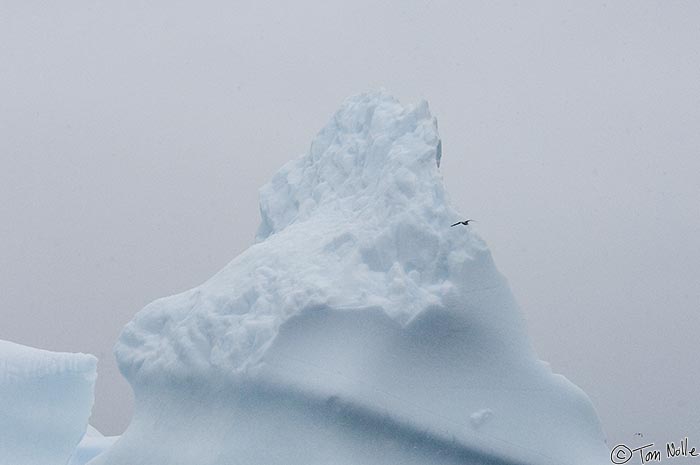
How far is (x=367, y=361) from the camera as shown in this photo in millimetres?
4055

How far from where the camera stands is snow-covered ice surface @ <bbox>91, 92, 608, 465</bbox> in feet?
13.2

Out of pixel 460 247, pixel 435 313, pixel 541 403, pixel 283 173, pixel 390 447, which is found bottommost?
pixel 390 447

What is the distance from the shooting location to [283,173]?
5.79m

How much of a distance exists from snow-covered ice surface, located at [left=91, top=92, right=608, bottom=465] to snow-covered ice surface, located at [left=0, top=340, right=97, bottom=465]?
2.86 feet

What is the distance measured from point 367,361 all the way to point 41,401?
2433 mm

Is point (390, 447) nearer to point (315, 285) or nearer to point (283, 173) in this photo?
point (315, 285)

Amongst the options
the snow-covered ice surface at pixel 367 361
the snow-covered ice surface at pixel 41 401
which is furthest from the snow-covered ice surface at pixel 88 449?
the snow-covered ice surface at pixel 367 361

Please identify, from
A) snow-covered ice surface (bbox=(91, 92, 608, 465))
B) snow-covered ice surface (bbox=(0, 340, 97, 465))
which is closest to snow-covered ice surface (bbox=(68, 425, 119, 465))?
snow-covered ice surface (bbox=(0, 340, 97, 465))

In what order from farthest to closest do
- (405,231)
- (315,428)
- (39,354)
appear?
(39,354) → (405,231) → (315,428)

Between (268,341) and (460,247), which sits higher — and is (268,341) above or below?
below

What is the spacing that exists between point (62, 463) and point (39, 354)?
28.6 inches

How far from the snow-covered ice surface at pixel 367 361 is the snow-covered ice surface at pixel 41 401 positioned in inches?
34.3

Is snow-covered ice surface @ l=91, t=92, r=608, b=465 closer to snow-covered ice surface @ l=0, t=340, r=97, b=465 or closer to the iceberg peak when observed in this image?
the iceberg peak

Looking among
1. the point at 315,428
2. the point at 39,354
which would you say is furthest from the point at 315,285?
the point at 39,354
